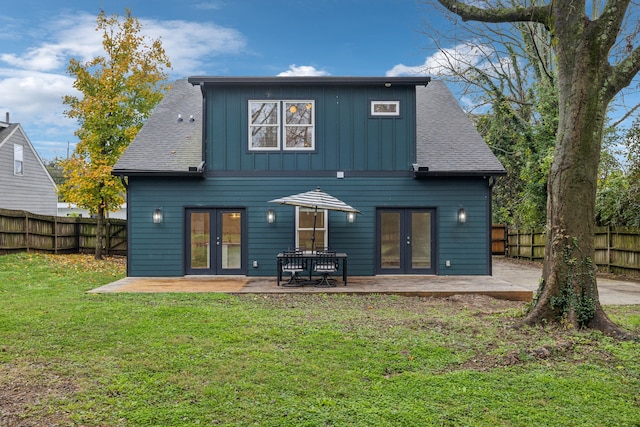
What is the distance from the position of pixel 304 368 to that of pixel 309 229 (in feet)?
22.9

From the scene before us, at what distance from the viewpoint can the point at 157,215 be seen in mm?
11109

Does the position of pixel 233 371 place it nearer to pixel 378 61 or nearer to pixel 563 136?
pixel 563 136

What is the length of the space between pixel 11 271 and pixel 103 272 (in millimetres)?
2086

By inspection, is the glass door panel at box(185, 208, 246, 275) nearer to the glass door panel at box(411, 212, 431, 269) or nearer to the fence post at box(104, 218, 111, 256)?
the glass door panel at box(411, 212, 431, 269)

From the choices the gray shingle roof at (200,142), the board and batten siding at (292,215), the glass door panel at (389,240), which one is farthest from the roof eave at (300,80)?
the glass door panel at (389,240)

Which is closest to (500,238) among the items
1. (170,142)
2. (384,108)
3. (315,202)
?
(384,108)

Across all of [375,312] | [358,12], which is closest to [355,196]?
[375,312]

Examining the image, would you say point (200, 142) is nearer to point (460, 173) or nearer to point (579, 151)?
point (460, 173)

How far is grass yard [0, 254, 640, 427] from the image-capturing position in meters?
3.28

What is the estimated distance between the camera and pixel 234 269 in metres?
11.3

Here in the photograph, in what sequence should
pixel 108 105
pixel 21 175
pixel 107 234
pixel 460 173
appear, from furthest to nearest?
pixel 21 175
pixel 107 234
pixel 108 105
pixel 460 173

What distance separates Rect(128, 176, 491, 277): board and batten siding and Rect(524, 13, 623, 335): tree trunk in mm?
5482

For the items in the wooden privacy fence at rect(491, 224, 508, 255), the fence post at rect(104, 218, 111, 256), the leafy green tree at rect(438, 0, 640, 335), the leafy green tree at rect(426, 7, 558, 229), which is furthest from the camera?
the wooden privacy fence at rect(491, 224, 508, 255)

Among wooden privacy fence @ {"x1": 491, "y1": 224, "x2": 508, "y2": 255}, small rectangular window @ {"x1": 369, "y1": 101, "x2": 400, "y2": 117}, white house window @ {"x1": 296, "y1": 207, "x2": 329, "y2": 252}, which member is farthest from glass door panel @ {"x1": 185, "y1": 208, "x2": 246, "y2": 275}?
wooden privacy fence @ {"x1": 491, "y1": 224, "x2": 508, "y2": 255}
